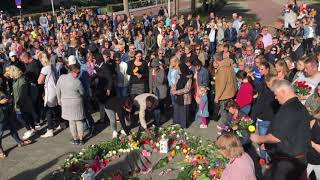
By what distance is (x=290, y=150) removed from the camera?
505cm

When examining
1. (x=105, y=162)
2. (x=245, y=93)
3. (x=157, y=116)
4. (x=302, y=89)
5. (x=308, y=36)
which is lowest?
(x=105, y=162)

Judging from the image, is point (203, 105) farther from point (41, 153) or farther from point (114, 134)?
point (41, 153)

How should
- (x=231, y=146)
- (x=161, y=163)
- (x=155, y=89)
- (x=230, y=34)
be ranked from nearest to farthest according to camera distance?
(x=231, y=146) → (x=161, y=163) → (x=155, y=89) → (x=230, y=34)

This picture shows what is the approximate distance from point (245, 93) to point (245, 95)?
44mm

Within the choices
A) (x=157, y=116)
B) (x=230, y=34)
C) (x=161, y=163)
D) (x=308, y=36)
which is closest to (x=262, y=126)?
(x=161, y=163)

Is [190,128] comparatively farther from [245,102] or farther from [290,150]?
[290,150]

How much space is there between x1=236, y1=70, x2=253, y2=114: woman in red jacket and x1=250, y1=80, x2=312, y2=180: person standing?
11.5ft

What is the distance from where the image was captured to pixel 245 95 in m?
8.72

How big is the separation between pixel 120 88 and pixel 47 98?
6.12 ft

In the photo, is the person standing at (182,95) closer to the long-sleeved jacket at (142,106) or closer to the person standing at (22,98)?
the long-sleeved jacket at (142,106)

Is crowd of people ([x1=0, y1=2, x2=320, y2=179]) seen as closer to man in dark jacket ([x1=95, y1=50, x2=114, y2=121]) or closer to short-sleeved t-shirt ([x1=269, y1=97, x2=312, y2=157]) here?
man in dark jacket ([x1=95, y1=50, x2=114, y2=121])

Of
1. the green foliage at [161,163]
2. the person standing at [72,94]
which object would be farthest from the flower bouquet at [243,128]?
the person standing at [72,94]

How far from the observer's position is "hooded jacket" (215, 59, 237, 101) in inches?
370

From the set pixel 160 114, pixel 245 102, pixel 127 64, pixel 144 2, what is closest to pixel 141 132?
pixel 160 114
